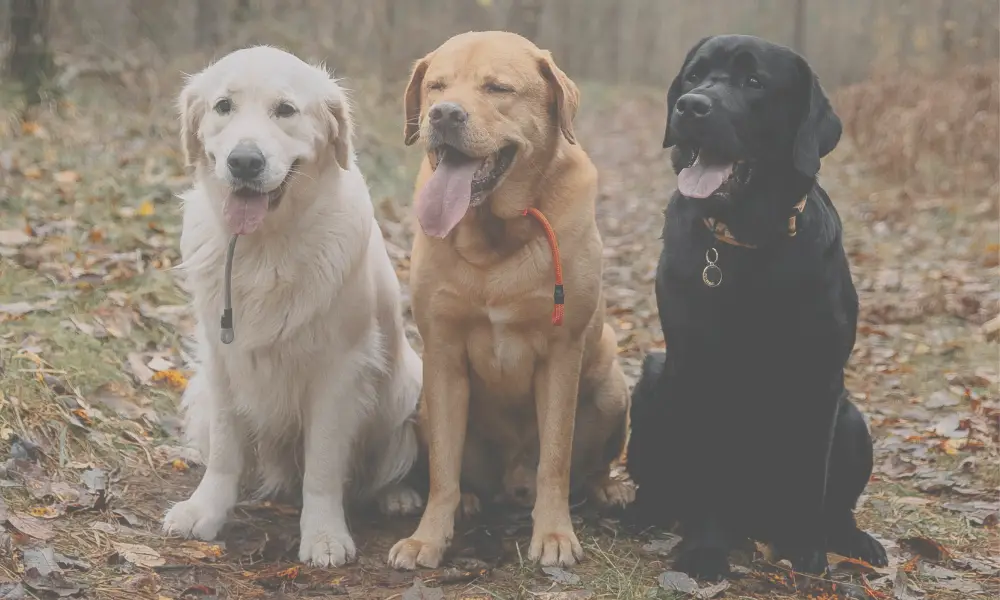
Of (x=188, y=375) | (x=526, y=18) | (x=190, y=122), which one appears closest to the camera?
Answer: (x=190, y=122)

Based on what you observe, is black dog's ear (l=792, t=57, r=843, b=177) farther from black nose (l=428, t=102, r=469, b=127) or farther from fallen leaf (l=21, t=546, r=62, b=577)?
fallen leaf (l=21, t=546, r=62, b=577)

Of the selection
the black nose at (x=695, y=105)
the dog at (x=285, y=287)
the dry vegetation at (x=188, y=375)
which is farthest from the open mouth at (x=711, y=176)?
the dry vegetation at (x=188, y=375)

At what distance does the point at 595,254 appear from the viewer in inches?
123

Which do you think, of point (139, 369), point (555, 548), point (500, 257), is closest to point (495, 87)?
point (500, 257)

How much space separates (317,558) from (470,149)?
1.31 metres

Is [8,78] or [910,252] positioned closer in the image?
[910,252]

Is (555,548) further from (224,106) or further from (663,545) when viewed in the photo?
(224,106)

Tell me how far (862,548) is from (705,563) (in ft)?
1.86

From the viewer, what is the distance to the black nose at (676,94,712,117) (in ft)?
9.13

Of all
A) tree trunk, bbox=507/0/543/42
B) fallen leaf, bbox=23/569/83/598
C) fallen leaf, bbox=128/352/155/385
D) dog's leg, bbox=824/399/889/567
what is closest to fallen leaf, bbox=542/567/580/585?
dog's leg, bbox=824/399/889/567

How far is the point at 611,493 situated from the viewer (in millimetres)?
3676

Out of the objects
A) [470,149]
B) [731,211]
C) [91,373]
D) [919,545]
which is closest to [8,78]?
[91,373]

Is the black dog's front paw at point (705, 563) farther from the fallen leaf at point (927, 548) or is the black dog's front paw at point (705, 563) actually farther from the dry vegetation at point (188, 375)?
the fallen leaf at point (927, 548)

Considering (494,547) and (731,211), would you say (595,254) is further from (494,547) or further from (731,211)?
(494,547)
